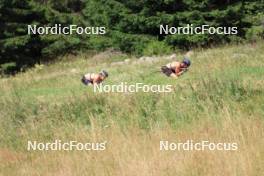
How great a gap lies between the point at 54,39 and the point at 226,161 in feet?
80.8

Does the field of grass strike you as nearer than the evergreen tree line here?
Yes

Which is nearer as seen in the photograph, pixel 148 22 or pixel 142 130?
pixel 142 130

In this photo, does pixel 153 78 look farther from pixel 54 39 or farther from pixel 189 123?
pixel 54 39

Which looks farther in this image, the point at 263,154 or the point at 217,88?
the point at 217,88

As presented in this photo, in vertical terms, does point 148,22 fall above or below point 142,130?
below

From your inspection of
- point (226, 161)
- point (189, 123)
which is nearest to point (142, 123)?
point (189, 123)

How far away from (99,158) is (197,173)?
1354mm

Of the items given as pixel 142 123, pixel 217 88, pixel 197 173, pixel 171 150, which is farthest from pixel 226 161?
pixel 217 88

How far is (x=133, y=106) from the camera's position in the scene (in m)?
7.96

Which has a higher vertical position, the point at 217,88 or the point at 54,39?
the point at 217,88

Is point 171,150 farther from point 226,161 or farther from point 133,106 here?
point 133,106

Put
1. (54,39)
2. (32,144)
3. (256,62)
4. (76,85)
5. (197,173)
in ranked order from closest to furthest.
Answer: (197,173) → (32,144) → (256,62) → (76,85) → (54,39)

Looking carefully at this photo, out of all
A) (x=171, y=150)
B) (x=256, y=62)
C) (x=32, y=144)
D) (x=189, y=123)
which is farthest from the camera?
(x=256, y=62)

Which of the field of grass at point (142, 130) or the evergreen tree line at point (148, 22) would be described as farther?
the evergreen tree line at point (148, 22)
